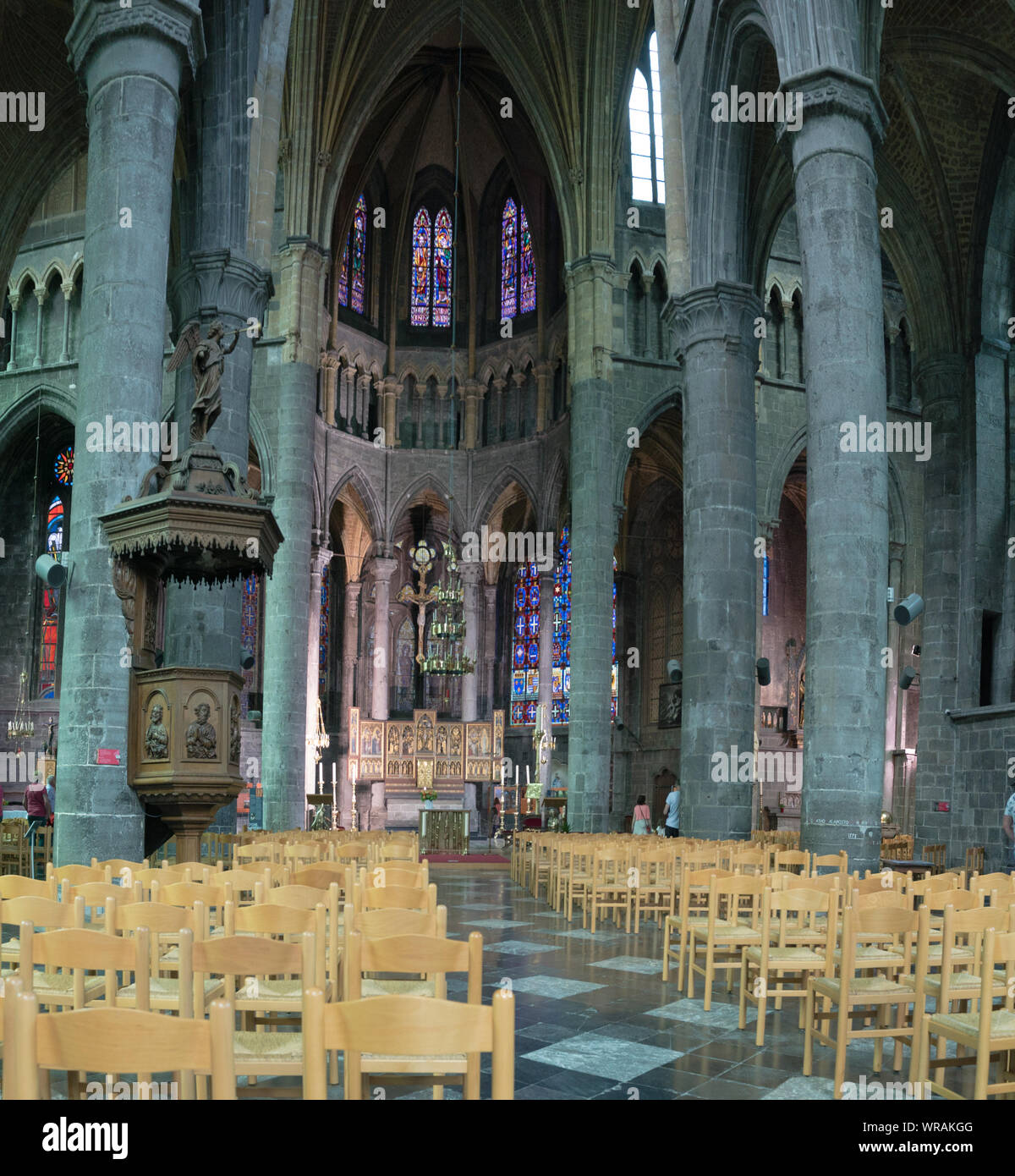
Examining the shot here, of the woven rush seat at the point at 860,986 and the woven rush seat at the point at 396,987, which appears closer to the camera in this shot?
the woven rush seat at the point at 396,987

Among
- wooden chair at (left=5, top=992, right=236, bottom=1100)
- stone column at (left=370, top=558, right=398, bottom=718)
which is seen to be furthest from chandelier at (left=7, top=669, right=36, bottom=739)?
wooden chair at (left=5, top=992, right=236, bottom=1100)

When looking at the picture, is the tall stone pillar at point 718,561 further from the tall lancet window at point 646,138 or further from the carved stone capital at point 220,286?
the tall lancet window at point 646,138

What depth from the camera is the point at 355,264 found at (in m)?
36.0

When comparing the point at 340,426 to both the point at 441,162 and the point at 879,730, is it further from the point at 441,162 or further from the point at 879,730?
the point at 879,730

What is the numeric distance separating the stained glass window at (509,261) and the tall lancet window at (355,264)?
418 cm

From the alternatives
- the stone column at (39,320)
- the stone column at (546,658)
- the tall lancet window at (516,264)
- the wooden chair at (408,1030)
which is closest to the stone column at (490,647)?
the stone column at (546,658)

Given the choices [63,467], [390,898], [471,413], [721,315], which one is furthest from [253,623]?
[390,898]

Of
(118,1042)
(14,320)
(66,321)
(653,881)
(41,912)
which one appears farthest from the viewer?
(14,320)

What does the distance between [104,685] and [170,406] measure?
64.9 ft

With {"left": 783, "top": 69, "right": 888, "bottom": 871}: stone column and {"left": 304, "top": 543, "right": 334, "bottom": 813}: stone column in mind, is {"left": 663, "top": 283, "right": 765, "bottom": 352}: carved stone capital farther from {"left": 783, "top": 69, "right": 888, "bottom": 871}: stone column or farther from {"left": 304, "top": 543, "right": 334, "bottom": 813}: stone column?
{"left": 304, "top": 543, "right": 334, "bottom": 813}: stone column

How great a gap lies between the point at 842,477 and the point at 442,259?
26.6m

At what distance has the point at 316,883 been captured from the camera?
7.24 meters

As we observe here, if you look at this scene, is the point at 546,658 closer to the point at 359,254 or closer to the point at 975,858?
the point at 359,254

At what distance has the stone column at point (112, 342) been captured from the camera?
10.3 metres
